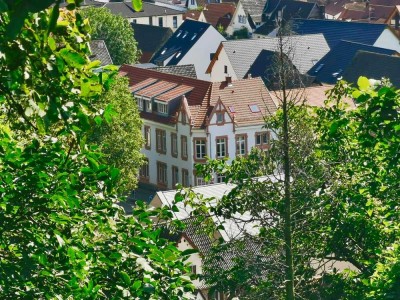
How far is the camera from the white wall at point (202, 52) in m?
90.9

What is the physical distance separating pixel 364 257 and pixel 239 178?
2312mm

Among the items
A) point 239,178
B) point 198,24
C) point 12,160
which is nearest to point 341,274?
point 239,178

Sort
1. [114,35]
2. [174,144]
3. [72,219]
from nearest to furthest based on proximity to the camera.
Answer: [72,219]
[174,144]
[114,35]

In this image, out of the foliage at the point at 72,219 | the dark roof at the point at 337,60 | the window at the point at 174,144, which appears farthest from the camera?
the dark roof at the point at 337,60

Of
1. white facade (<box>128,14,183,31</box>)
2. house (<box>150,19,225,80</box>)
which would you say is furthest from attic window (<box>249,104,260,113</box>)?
white facade (<box>128,14,183,31</box>)

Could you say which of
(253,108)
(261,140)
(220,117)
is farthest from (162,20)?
(220,117)

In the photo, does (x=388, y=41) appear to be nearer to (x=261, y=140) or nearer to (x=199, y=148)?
(x=261, y=140)

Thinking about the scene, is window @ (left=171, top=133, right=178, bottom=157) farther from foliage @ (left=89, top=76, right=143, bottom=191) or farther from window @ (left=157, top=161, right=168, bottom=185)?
foliage @ (left=89, top=76, right=143, bottom=191)

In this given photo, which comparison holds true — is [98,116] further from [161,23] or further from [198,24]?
[161,23]

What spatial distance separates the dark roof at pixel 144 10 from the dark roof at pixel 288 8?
889 cm

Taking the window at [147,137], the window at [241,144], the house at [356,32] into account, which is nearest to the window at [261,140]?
the window at [241,144]

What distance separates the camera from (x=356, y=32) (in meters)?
93.5

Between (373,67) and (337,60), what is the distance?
466 centimetres

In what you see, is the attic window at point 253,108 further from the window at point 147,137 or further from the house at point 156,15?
the house at point 156,15
